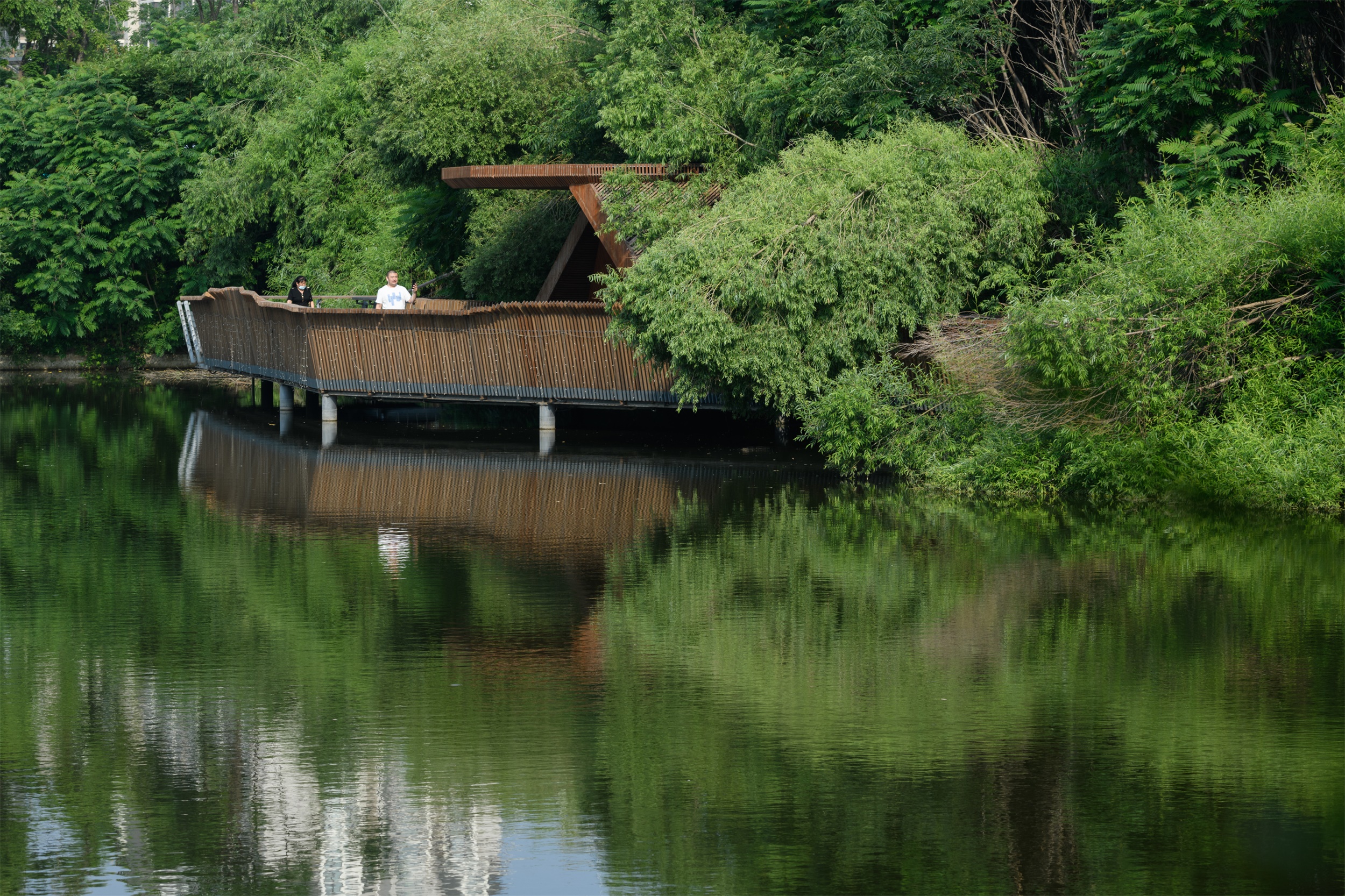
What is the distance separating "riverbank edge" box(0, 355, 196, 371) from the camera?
50156 mm

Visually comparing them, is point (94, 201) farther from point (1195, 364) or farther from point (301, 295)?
point (1195, 364)

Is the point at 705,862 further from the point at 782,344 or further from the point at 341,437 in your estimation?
the point at 341,437

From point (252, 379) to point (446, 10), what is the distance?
878cm

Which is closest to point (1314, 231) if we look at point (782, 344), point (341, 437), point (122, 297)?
point (782, 344)

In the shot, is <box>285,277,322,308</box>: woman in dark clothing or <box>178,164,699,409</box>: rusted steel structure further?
<box>285,277,322,308</box>: woman in dark clothing

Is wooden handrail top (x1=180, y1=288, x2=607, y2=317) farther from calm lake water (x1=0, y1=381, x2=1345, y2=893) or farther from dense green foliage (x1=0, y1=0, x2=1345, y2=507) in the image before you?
calm lake water (x1=0, y1=381, x2=1345, y2=893)

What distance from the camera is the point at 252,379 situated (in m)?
37.7

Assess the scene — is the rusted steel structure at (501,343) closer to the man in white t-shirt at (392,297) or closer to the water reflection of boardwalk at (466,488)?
the man in white t-shirt at (392,297)

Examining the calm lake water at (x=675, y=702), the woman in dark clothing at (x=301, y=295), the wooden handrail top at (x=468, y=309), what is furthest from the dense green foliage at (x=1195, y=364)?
→ the woman in dark clothing at (x=301, y=295)

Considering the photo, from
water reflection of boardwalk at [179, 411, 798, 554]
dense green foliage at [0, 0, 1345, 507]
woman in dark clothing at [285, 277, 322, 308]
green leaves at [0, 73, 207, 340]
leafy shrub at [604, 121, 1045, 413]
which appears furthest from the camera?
green leaves at [0, 73, 207, 340]

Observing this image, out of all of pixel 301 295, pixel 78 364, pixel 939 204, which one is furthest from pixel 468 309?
pixel 78 364

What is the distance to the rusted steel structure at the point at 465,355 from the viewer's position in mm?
26328

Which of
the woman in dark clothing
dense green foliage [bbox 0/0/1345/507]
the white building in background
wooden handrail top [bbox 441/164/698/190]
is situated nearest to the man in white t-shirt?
wooden handrail top [bbox 441/164/698/190]

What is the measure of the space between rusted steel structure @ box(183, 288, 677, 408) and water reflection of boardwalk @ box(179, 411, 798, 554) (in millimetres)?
1871
